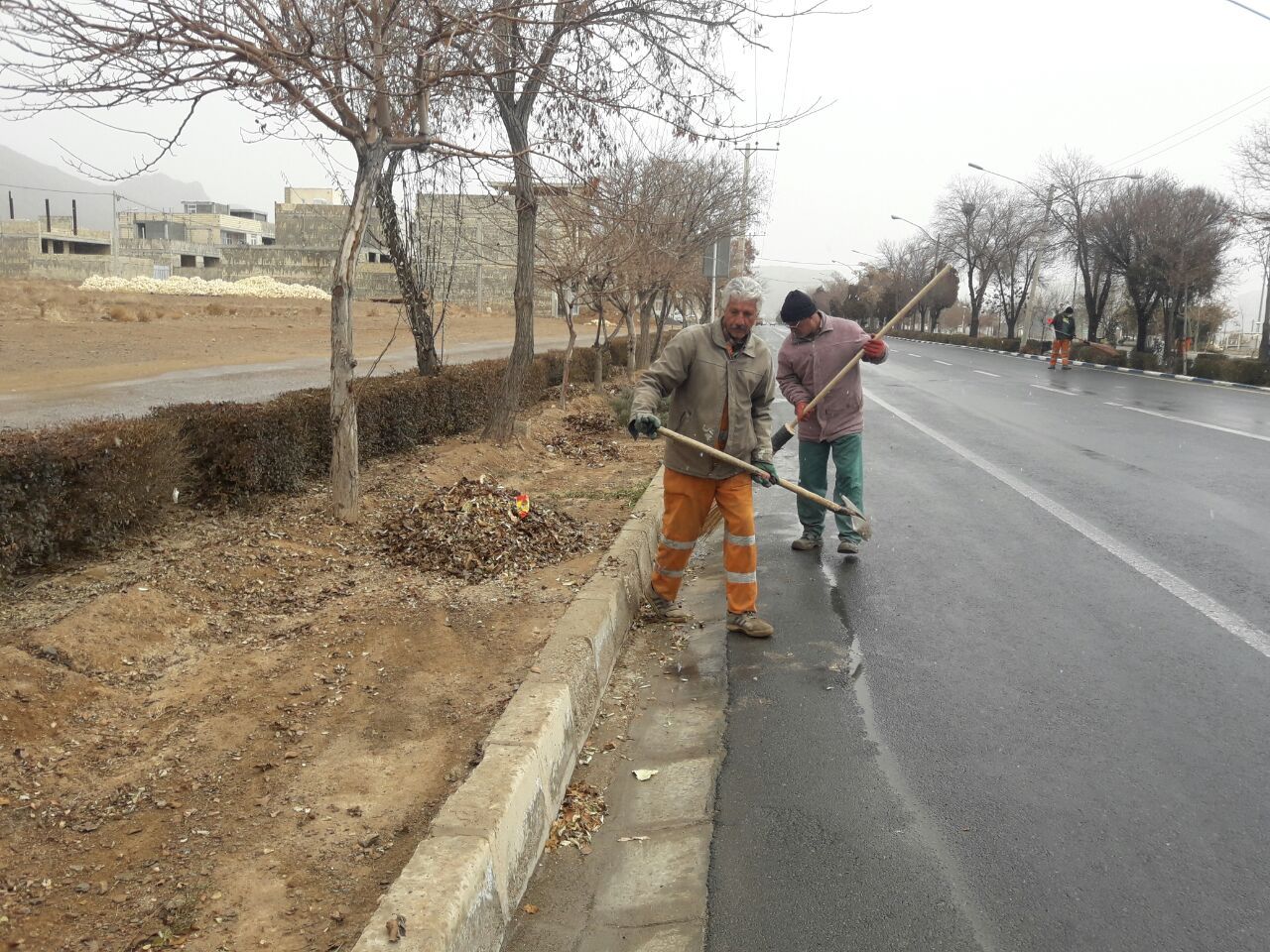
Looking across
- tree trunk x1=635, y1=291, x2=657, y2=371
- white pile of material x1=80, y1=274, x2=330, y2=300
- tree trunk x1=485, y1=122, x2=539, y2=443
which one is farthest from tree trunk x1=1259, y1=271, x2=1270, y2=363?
white pile of material x1=80, y1=274, x2=330, y2=300

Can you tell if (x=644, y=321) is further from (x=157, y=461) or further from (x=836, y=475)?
(x=157, y=461)

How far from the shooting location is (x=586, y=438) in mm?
11977

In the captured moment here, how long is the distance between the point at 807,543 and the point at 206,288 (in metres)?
59.9

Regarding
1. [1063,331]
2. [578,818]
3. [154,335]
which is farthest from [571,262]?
[154,335]

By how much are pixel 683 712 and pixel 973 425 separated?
1025 centimetres

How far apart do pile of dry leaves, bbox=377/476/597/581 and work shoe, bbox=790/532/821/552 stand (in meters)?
1.39

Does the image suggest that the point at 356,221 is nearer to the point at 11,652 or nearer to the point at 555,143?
the point at 555,143

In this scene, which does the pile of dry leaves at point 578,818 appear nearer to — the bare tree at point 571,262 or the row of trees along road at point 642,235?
the row of trees along road at point 642,235

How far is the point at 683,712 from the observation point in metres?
4.14

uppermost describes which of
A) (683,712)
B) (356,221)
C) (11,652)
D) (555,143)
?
(555,143)

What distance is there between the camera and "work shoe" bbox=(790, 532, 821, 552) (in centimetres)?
664

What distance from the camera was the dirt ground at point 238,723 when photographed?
256 cm

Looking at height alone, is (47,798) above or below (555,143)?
below

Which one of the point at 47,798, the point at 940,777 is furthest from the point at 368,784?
the point at 940,777
